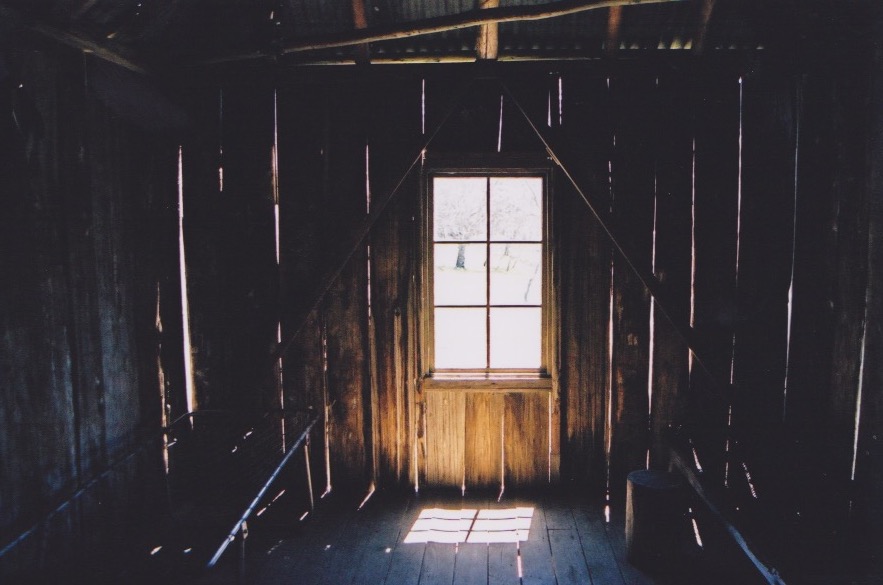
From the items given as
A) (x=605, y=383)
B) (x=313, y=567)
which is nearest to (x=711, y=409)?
(x=605, y=383)

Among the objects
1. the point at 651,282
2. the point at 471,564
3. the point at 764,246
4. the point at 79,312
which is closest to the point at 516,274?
the point at 651,282

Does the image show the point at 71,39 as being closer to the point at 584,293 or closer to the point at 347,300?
the point at 347,300

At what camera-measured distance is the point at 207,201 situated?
4.37 m

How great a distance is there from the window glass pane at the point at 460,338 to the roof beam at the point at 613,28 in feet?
6.87

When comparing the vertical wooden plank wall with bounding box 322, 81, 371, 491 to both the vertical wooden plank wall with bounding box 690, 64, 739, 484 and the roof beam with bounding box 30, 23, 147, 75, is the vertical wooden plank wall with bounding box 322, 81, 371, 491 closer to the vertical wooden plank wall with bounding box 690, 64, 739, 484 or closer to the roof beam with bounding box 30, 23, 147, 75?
the roof beam with bounding box 30, 23, 147, 75

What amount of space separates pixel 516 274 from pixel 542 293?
0.25 metres

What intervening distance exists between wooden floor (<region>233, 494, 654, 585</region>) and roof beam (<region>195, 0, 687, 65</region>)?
3.22 m

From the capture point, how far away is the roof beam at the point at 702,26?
375 centimetres

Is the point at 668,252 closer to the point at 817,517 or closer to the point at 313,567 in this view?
the point at 817,517

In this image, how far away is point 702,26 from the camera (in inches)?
151

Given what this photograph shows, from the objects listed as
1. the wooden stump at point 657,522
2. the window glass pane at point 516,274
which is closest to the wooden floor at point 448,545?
the wooden stump at point 657,522

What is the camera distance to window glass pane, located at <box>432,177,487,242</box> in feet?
14.6

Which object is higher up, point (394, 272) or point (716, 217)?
point (716, 217)

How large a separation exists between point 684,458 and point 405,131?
3044 millimetres
